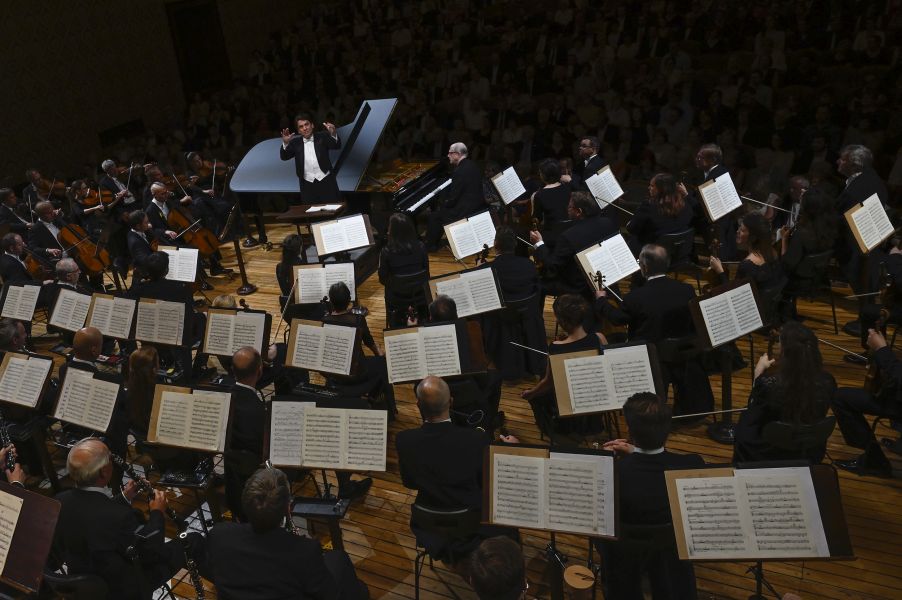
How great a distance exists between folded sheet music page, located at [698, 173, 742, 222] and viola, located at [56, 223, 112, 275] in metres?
6.92

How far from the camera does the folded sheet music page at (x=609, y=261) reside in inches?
210

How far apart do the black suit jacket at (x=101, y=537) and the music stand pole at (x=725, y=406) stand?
3.66m

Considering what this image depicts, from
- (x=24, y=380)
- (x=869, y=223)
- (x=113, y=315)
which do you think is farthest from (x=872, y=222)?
(x=24, y=380)

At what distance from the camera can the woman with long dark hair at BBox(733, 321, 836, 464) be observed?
3602mm

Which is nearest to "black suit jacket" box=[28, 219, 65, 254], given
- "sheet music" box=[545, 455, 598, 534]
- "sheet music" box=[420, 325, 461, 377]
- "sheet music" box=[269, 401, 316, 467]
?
"sheet music" box=[269, 401, 316, 467]

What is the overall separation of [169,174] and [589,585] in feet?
27.9

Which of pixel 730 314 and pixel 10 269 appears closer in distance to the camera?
pixel 730 314

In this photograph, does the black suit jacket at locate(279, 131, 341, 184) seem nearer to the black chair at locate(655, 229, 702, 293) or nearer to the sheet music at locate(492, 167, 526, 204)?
the sheet music at locate(492, 167, 526, 204)

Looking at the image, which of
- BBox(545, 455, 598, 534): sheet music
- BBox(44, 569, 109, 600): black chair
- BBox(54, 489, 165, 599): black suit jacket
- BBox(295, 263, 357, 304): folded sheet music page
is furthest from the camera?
BBox(295, 263, 357, 304): folded sheet music page

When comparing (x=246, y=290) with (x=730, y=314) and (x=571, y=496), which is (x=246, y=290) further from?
(x=571, y=496)

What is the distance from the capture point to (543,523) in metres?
3.24

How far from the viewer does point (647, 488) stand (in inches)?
126

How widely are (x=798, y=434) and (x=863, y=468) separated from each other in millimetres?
1385

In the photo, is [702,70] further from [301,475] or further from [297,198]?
[301,475]
